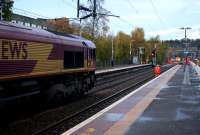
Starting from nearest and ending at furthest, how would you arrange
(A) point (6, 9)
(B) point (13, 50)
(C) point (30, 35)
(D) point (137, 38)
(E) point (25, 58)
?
(B) point (13, 50)
(E) point (25, 58)
(C) point (30, 35)
(A) point (6, 9)
(D) point (137, 38)

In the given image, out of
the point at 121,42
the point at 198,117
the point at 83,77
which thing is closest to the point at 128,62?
the point at 121,42

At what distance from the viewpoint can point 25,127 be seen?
1333 cm

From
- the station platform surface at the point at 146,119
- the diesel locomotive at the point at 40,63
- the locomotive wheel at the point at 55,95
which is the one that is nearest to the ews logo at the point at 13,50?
the diesel locomotive at the point at 40,63

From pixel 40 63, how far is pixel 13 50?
7.69ft

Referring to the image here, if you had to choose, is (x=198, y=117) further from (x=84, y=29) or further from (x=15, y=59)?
(x=84, y=29)

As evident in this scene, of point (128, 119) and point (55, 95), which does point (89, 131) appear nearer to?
point (128, 119)

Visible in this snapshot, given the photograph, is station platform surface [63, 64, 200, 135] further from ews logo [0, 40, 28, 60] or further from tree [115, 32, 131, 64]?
tree [115, 32, 131, 64]

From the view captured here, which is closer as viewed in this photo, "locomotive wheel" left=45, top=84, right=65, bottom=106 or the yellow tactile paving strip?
the yellow tactile paving strip

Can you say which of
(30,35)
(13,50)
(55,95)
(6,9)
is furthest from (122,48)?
(13,50)

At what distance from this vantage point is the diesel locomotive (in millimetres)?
13883

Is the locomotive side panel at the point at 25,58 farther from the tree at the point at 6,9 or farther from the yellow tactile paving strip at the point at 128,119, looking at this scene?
the tree at the point at 6,9

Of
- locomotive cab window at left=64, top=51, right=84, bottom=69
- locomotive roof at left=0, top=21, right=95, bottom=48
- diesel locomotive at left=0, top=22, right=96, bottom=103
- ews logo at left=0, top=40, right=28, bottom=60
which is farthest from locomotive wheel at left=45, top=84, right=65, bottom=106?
ews logo at left=0, top=40, right=28, bottom=60

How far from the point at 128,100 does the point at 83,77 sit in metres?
3.18

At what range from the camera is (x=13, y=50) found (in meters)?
14.1
